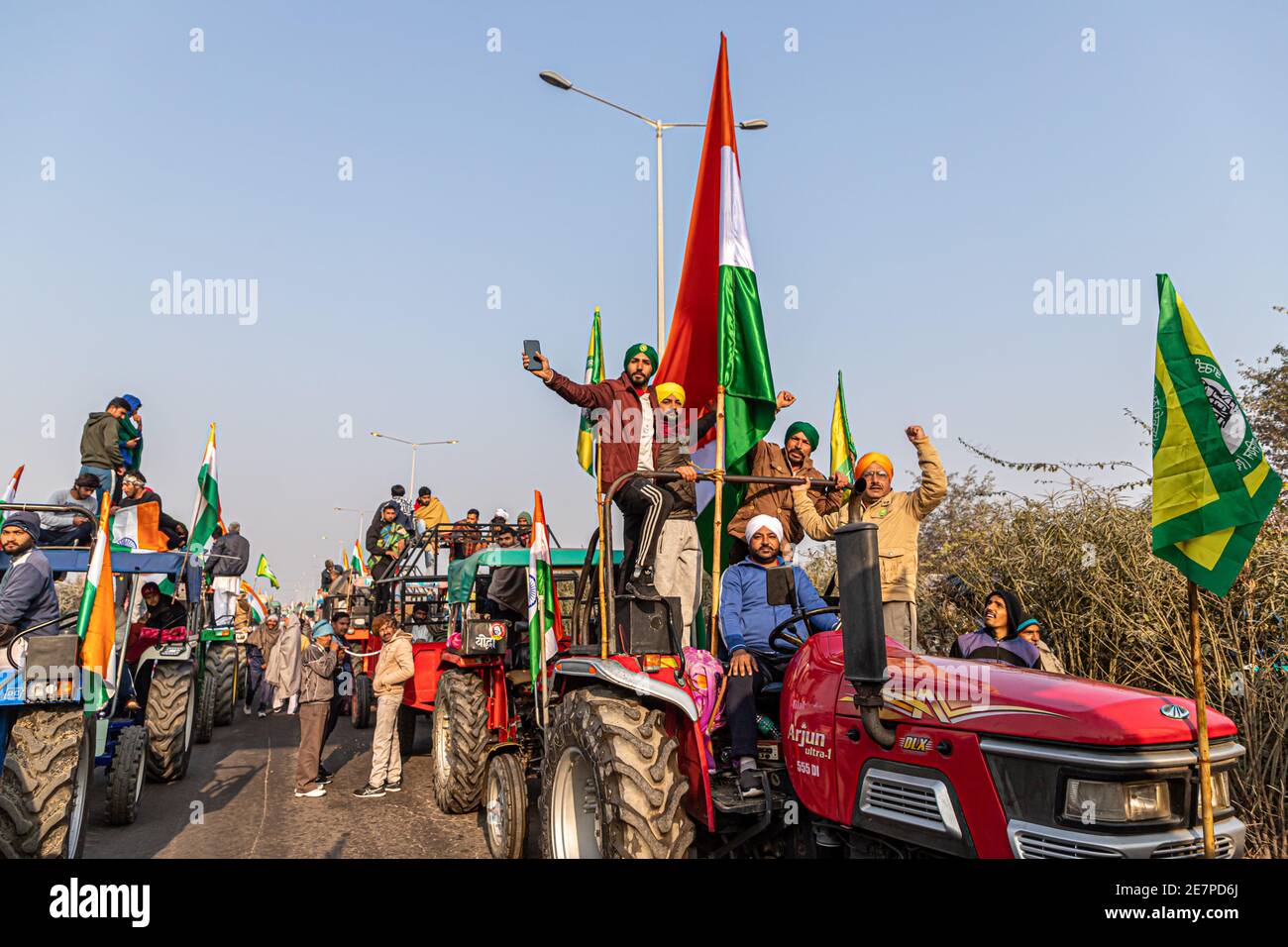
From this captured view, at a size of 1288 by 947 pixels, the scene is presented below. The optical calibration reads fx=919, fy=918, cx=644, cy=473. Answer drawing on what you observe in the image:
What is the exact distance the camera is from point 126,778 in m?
7.25

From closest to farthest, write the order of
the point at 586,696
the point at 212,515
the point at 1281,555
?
the point at 586,696
the point at 1281,555
the point at 212,515

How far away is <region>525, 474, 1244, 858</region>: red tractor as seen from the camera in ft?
9.16

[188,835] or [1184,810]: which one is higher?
[1184,810]

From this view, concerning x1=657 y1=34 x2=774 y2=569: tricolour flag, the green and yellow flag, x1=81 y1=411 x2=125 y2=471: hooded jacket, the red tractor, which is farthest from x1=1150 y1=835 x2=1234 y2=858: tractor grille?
x1=81 y1=411 x2=125 y2=471: hooded jacket

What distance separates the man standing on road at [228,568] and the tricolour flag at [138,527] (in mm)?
3726

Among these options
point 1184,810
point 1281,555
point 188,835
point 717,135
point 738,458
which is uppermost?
point 717,135

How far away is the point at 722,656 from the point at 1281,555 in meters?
3.38

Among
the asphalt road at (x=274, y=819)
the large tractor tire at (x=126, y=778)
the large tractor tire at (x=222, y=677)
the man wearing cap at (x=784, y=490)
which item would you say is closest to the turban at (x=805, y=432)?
the man wearing cap at (x=784, y=490)

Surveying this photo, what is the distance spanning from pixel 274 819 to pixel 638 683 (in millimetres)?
4971

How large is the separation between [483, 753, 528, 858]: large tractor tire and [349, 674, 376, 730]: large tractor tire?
23.5 ft

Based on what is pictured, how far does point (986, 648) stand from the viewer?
185 inches

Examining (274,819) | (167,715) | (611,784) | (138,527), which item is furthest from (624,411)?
(167,715)

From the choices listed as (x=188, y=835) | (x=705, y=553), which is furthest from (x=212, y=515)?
(x=705, y=553)
